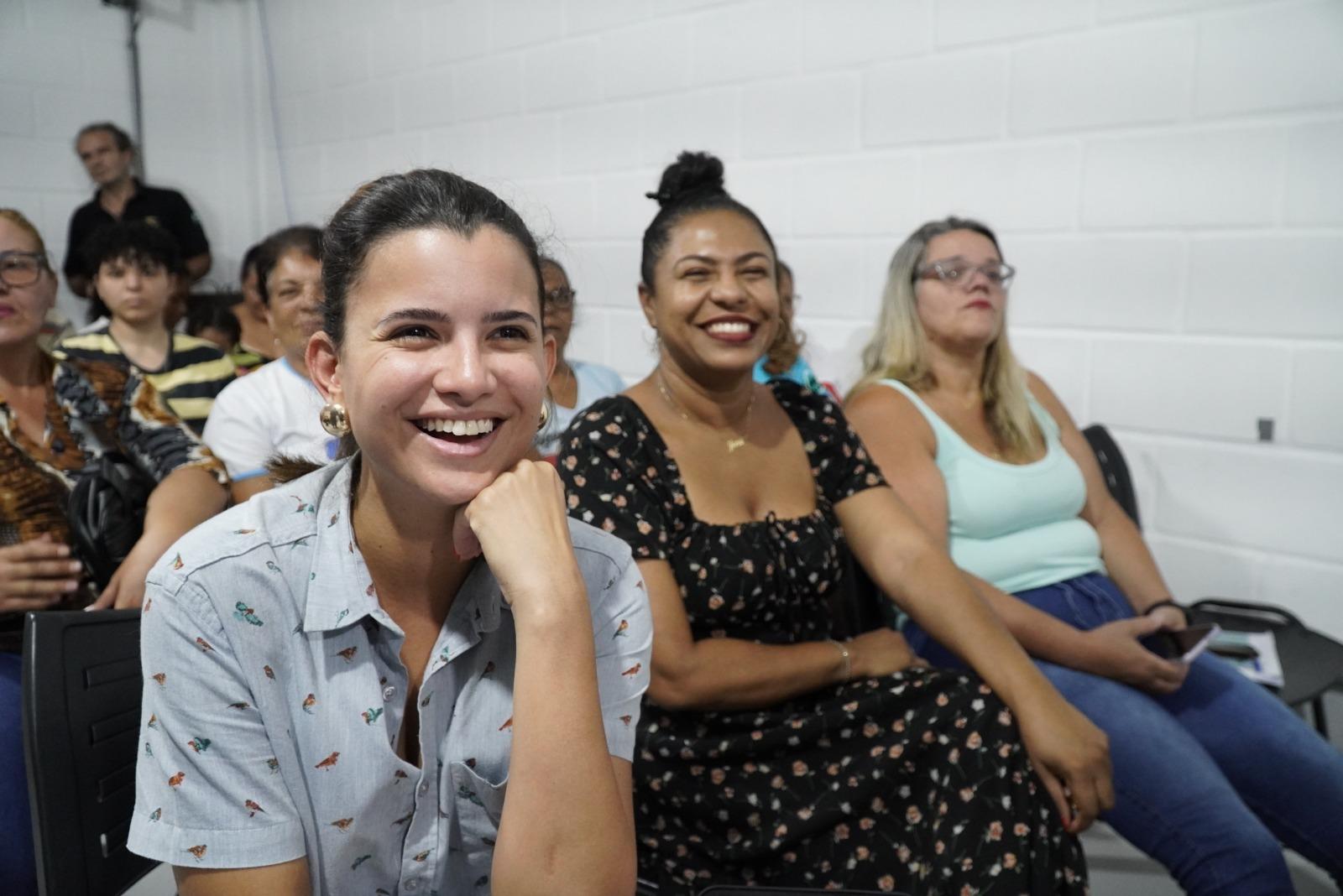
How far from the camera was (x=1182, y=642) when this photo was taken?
190 cm

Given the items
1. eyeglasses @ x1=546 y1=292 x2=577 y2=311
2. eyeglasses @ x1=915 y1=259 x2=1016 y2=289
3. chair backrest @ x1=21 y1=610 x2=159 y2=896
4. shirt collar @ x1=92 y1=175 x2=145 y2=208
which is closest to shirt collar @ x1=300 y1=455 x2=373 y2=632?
chair backrest @ x1=21 y1=610 x2=159 y2=896

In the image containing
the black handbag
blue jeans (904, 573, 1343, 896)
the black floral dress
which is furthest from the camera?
the black handbag

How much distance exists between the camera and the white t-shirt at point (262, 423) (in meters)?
2.40

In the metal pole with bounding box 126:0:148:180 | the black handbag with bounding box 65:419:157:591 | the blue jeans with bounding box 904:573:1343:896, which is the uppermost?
the metal pole with bounding box 126:0:148:180

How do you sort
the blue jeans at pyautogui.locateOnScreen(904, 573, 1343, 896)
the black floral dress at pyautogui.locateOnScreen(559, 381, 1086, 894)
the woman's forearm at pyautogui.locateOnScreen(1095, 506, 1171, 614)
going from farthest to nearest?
the woman's forearm at pyautogui.locateOnScreen(1095, 506, 1171, 614) < the blue jeans at pyautogui.locateOnScreen(904, 573, 1343, 896) < the black floral dress at pyautogui.locateOnScreen(559, 381, 1086, 894)

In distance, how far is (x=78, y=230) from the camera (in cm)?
464

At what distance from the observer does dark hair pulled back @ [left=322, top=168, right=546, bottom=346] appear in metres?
1.03

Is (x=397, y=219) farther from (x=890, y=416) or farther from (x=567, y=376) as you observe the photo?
(x=567, y=376)

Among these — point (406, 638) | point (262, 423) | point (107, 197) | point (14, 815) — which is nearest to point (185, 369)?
point (262, 423)

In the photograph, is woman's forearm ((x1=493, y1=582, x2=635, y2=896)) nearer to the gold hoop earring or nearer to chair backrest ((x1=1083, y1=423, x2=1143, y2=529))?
the gold hoop earring

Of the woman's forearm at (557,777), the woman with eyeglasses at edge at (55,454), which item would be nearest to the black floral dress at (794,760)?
the woman's forearm at (557,777)

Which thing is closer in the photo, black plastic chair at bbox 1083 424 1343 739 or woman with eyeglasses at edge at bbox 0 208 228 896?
woman with eyeglasses at edge at bbox 0 208 228 896

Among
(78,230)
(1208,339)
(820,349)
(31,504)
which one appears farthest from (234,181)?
(1208,339)

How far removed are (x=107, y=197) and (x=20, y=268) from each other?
3.03m
